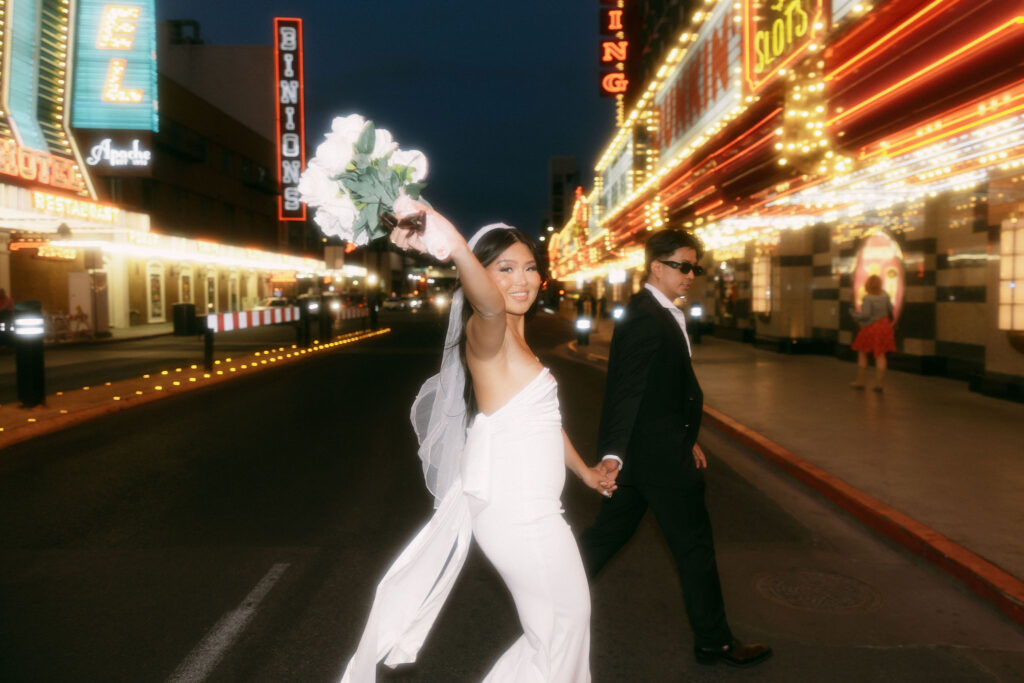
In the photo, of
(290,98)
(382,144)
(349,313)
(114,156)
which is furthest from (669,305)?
(290,98)

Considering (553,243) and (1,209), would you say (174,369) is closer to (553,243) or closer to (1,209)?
(1,209)

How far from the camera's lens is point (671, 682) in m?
3.58

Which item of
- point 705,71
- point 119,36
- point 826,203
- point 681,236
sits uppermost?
point 119,36

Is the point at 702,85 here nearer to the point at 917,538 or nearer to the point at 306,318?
the point at 306,318

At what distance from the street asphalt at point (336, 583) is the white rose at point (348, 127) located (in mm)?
2378

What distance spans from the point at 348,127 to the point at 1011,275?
11123 mm

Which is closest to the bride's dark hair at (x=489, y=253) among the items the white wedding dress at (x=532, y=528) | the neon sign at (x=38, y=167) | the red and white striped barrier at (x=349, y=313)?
the white wedding dress at (x=532, y=528)

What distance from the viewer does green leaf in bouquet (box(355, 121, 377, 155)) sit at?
2.33m

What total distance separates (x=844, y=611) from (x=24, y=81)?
25.7m

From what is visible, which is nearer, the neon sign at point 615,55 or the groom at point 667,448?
the groom at point 667,448

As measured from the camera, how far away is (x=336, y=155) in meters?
2.33

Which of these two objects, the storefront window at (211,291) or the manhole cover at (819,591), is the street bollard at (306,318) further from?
the storefront window at (211,291)

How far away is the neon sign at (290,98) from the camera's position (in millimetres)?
40969

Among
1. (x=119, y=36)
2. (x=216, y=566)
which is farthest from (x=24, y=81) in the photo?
(x=216, y=566)
